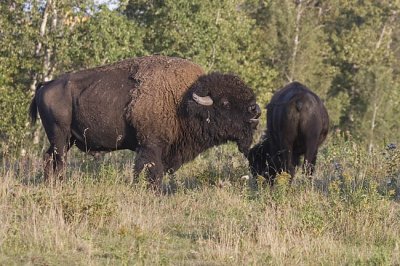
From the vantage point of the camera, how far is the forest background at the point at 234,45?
89.5 feet

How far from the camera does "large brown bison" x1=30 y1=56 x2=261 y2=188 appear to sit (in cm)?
1119

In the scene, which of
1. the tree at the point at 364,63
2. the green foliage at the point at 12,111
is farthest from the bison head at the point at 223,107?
the tree at the point at 364,63

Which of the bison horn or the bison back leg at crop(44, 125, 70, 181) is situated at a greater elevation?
the bison horn

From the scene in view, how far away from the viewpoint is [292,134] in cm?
1291

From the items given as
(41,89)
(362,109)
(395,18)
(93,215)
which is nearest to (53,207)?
(93,215)

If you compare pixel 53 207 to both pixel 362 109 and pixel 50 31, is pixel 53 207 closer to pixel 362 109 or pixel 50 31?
pixel 50 31

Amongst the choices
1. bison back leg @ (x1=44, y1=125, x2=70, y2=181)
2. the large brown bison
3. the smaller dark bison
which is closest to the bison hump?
the large brown bison

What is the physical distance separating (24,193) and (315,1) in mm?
45714

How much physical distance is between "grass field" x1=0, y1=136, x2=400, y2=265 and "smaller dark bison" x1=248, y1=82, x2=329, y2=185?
2.38 m

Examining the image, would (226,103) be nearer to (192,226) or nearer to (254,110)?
(254,110)

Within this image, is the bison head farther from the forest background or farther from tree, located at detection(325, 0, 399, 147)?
tree, located at detection(325, 0, 399, 147)

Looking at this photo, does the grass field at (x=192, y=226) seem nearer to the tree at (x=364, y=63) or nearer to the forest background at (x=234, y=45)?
the forest background at (x=234, y=45)

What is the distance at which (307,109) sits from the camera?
12750 millimetres

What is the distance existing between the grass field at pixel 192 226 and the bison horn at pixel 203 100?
1.37 m
